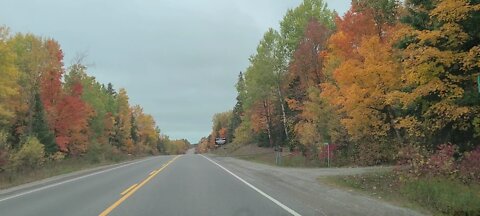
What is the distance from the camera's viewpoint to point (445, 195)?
13.5m

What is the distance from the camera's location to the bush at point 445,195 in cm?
1188

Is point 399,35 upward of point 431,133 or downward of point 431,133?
upward

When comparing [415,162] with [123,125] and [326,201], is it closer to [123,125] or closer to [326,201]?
[326,201]

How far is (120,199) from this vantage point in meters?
16.0

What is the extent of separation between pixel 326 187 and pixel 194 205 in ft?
19.4

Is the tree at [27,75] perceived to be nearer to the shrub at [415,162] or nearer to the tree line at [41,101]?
the tree line at [41,101]

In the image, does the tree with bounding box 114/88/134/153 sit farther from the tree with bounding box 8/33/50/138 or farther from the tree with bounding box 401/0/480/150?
the tree with bounding box 401/0/480/150

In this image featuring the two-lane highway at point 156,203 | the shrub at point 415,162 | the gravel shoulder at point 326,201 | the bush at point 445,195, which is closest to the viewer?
the bush at point 445,195

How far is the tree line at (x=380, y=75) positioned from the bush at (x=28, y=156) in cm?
2031

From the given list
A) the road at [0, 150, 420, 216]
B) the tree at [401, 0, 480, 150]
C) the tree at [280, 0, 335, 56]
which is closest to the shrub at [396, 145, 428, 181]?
the tree at [401, 0, 480, 150]

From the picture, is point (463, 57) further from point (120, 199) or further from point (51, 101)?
point (51, 101)

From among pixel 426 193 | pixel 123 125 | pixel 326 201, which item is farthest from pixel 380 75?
pixel 123 125

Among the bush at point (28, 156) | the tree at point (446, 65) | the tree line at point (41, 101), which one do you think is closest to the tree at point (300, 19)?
the tree line at point (41, 101)

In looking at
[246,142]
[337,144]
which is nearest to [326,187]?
[337,144]
